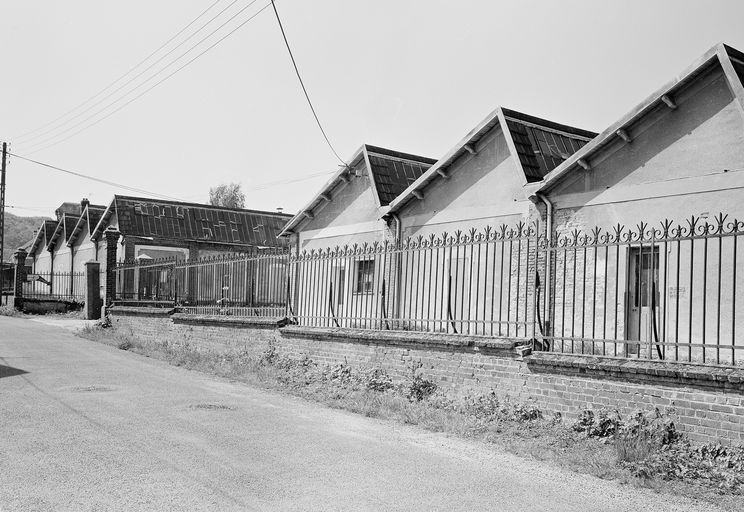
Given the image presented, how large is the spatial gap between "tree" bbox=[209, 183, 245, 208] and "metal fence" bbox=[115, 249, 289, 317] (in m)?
51.7

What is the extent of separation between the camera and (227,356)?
1538 centimetres

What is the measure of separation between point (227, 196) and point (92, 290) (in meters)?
44.3

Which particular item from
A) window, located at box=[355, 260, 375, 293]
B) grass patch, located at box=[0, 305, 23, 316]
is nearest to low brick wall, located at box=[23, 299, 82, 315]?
grass patch, located at box=[0, 305, 23, 316]

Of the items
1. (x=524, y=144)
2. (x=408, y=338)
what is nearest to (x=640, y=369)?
(x=408, y=338)

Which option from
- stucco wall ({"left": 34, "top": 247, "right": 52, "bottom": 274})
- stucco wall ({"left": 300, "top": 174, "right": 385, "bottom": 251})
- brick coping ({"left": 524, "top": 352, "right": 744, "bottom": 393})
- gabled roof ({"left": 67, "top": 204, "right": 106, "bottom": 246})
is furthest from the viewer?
stucco wall ({"left": 34, "top": 247, "right": 52, "bottom": 274})

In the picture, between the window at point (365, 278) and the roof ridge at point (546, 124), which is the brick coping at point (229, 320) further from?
the roof ridge at point (546, 124)

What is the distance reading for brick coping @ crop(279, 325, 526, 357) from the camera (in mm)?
9594

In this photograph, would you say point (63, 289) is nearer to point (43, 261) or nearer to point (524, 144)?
point (43, 261)

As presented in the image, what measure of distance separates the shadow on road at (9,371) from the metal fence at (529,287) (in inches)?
187

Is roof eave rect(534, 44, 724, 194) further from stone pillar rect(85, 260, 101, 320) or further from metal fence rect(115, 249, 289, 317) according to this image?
stone pillar rect(85, 260, 101, 320)

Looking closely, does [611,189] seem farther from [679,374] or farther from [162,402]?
[162,402]

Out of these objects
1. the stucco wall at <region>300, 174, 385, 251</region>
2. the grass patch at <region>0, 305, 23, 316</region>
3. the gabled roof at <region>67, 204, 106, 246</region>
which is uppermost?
the gabled roof at <region>67, 204, 106, 246</region>

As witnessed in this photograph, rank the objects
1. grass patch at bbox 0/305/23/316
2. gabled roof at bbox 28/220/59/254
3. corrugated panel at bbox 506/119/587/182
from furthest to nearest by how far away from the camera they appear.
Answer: gabled roof at bbox 28/220/59/254 < grass patch at bbox 0/305/23/316 < corrugated panel at bbox 506/119/587/182

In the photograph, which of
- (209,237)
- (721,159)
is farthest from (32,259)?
(721,159)
